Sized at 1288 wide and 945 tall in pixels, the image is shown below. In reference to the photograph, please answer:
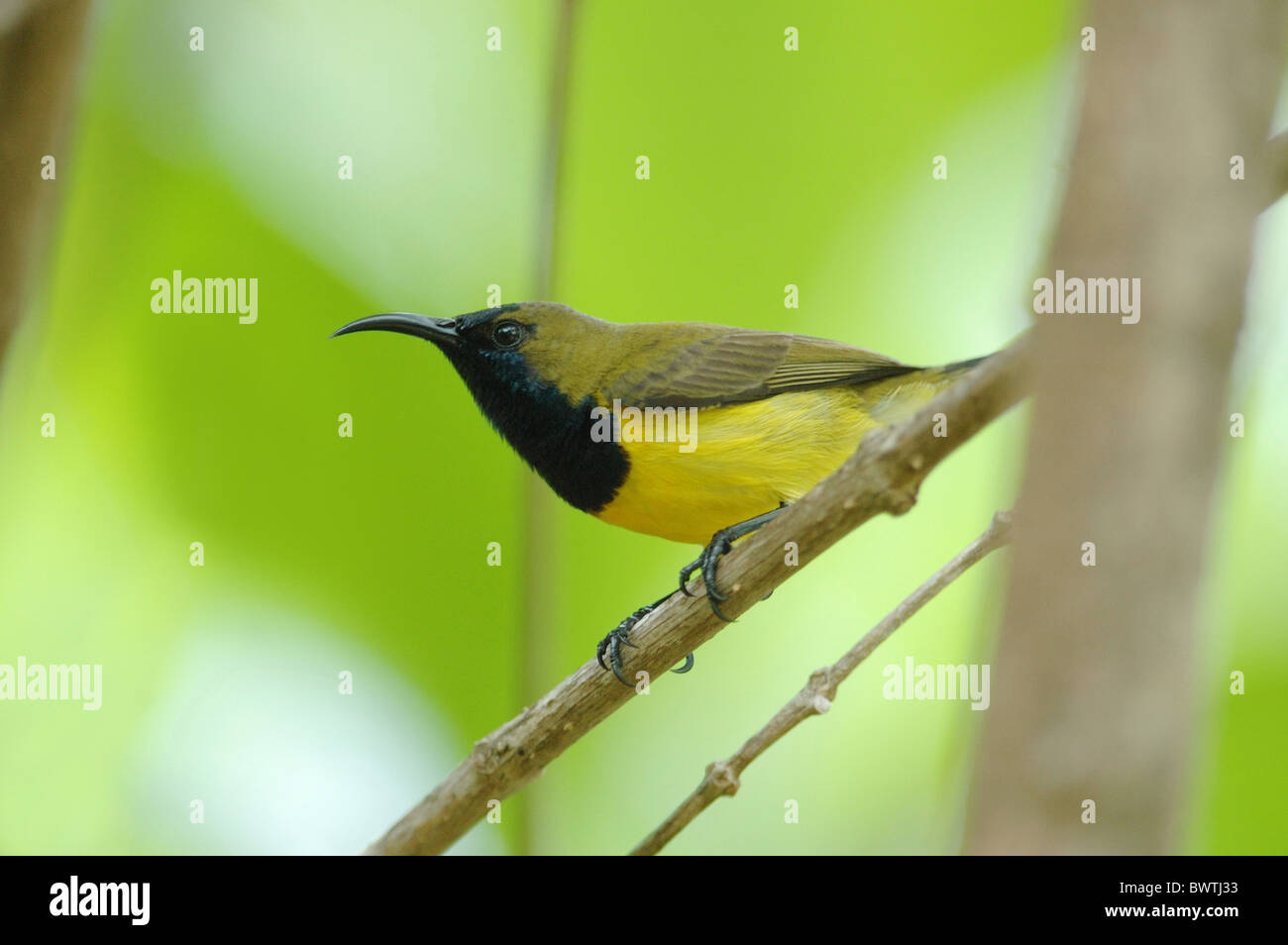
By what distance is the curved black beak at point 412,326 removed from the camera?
4.98 metres

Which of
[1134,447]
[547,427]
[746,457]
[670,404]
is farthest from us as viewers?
[547,427]

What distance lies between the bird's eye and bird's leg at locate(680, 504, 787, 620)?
1.54 meters

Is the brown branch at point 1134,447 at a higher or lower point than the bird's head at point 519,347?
lower

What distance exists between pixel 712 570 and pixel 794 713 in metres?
0.72

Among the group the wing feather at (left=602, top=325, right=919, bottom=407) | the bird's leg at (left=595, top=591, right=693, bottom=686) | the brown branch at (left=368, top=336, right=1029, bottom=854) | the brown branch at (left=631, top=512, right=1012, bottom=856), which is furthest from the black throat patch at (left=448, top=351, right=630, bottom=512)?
the brown branch at (left=631, top=512, right=1012, bottom=856)

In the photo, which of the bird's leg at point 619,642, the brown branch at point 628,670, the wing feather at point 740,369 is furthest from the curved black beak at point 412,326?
the brown branch at point 628,670

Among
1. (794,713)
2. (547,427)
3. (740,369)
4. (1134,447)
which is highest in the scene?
(740,369)

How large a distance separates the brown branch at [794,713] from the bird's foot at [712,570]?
503 millimetres

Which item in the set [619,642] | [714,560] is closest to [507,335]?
[619,642]

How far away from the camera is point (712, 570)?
376 cm

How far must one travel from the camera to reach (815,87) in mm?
5117

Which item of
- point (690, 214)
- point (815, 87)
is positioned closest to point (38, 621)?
point (690, 214)

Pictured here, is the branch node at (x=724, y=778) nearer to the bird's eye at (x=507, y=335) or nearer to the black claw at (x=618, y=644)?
the black claw at (x=618, y=644)

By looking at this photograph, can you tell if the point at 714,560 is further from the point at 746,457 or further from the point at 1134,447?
the point at 1134,447
